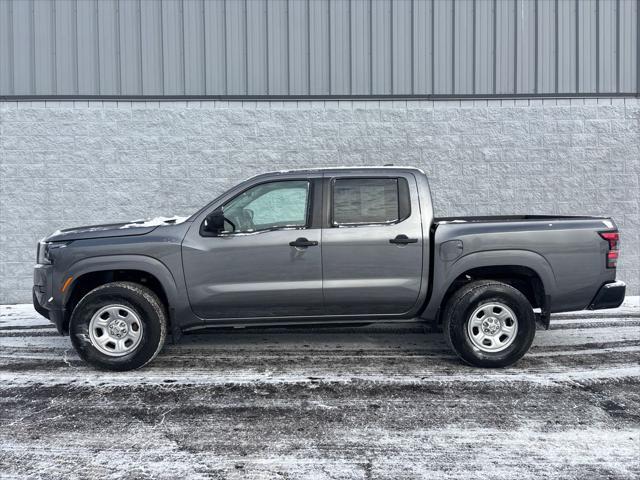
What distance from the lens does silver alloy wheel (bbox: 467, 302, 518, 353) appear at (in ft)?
15.3

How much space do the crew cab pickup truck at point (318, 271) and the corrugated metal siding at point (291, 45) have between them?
4368 mm

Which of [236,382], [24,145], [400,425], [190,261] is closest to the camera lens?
[400,425]

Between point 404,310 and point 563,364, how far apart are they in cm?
162

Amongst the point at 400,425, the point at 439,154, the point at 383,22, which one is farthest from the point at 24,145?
the point at 400,425

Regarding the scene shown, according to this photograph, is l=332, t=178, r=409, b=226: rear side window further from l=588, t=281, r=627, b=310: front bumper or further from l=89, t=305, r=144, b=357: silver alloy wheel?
l=89, t=305, r=144, b=357: silver alloy wheel

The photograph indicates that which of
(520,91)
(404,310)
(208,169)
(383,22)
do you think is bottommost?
(404,310)

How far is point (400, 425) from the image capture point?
3.48 metres

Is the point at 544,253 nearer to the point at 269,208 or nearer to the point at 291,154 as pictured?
the point at 269,208

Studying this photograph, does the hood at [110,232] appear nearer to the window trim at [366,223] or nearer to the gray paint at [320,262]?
the gray paint at [320,262]

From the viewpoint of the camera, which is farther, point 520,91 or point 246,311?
point 520,91

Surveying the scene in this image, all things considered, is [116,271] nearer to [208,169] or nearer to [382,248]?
[382,248]

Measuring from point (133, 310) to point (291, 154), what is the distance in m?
4.59

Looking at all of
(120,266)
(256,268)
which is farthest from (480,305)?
(120,266)

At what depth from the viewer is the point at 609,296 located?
4730 millimetres
